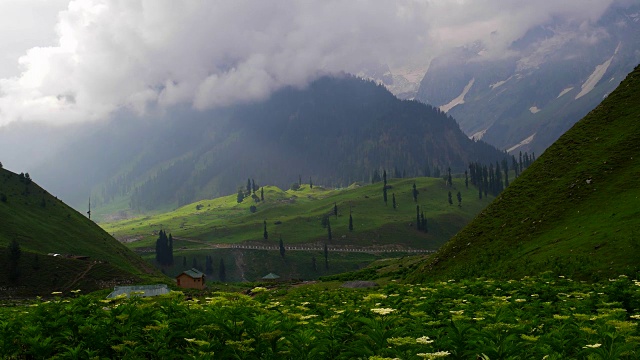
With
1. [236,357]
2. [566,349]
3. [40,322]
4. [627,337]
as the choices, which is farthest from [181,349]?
[627,337]

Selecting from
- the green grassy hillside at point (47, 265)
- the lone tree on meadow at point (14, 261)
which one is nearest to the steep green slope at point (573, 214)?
the green grassy hillside at point (47, 265)

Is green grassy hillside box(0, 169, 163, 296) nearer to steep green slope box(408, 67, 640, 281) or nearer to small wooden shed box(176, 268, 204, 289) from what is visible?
small wooden shed box(176, 268, 204, 289)

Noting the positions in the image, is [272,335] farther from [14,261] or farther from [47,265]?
[47,265]

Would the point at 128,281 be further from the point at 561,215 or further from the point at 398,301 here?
the point at 398,301

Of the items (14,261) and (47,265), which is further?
(47,265)

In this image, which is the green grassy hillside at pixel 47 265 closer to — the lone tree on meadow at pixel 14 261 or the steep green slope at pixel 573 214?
the lone tree on meadow at pixel 14 261

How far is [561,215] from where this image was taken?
6500 cm

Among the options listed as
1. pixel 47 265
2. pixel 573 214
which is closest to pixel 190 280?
pixel 47 265

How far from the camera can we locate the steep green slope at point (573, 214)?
159 feet

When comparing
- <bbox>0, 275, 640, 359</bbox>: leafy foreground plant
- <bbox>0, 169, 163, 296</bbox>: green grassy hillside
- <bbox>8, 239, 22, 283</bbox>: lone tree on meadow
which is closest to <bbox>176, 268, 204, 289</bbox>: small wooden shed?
<bbox>0, 169, 163, 296</bbox>: green grassy hillside

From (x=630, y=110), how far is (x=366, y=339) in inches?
3384

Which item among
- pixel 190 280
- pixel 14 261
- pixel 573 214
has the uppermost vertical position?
pixel 573 214

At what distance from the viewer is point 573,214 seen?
63375mm

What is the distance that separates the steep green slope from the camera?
48438 mm
